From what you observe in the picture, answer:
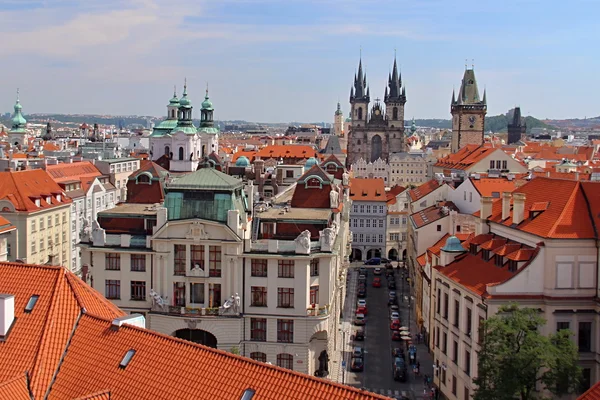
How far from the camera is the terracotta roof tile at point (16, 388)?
25.6 metres

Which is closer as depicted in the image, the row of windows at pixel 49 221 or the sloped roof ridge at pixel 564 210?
the sloped roof ridge at pixel 564 210

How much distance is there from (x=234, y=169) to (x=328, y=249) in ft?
168

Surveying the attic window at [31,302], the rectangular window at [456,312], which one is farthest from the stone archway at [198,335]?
the attic window at [31,302]

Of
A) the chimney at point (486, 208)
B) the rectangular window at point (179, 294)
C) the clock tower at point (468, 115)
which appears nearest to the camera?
the rectangular window at point (179, 294)

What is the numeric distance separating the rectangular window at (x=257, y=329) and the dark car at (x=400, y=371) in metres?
11.2

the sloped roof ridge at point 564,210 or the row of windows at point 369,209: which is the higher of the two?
the sloped roof ridge at point 564,210

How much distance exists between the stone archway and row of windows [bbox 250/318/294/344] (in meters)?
2.67

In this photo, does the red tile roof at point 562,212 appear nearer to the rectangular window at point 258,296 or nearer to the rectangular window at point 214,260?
the rectangular window at point 258,296

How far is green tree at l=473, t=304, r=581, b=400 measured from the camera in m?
37.8

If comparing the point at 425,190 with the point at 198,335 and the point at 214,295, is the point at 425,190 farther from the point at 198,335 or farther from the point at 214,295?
the point at 198,335

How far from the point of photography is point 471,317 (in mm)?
47719

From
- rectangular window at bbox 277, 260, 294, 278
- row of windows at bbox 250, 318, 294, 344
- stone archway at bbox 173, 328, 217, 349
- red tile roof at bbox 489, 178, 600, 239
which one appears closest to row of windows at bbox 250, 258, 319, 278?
rectangular window at bbox 277, 260, 294, 278

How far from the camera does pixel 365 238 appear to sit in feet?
390

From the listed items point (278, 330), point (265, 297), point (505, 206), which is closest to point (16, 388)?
point (265, 297)
